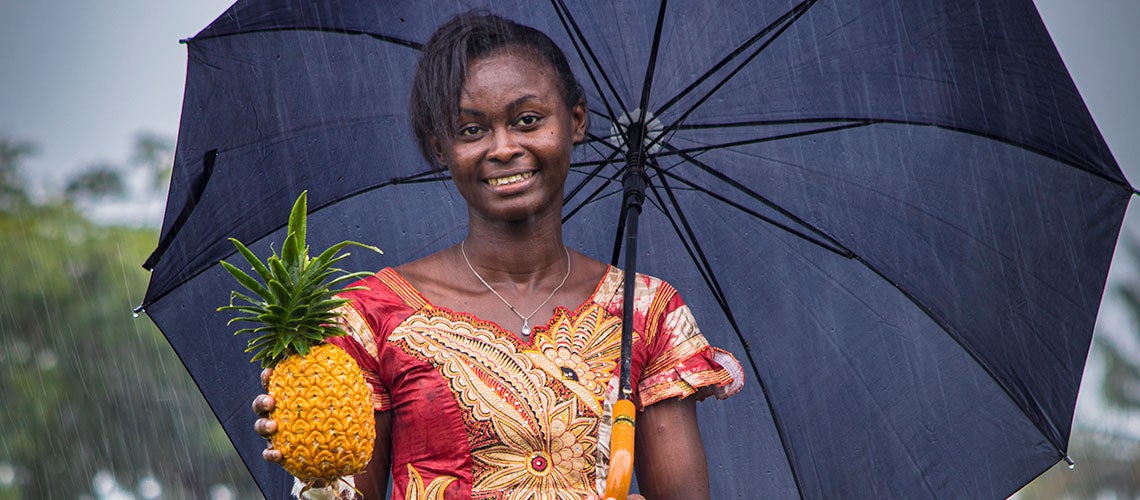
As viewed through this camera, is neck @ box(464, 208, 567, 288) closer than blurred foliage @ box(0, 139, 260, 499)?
Yes

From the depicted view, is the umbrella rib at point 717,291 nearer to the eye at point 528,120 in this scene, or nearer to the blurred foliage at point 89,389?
the eye at point 528,120

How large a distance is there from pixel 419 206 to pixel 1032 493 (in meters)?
27.6

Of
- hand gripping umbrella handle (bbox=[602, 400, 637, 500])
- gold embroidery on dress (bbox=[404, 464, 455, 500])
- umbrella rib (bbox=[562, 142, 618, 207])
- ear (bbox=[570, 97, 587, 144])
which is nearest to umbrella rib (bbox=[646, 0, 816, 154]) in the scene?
umbrella rib (bbox=[562, 142, 618, 207])

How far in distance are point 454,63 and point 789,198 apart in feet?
4.26

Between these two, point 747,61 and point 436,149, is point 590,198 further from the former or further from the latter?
point 436,149

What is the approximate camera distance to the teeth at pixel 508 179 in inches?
152

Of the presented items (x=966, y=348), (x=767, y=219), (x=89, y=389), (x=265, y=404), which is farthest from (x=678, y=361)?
(x=89, y=389)

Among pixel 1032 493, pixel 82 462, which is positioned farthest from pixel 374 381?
pixel 1032 493

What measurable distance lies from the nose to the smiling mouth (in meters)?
0.06

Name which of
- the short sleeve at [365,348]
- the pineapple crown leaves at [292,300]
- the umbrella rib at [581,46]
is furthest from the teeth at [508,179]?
the pineapple crown leaves at [292,300]

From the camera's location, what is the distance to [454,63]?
385cm

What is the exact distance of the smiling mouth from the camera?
3850 millimetres

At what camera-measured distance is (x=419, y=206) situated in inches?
183

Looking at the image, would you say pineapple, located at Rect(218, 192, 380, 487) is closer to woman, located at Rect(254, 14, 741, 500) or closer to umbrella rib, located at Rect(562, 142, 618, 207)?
woman, located at Rect(254, 14, 741, 500)
